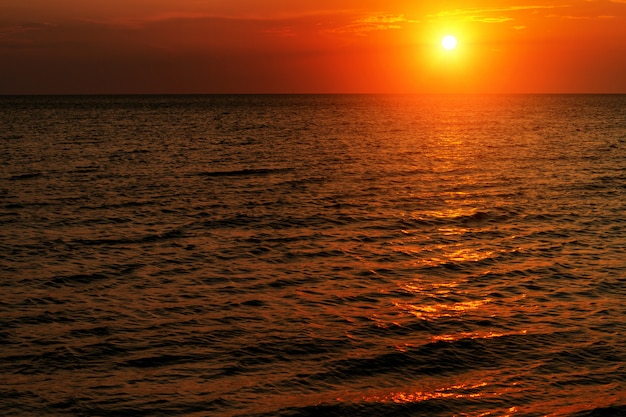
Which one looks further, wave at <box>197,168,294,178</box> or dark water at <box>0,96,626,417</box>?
wave at <box>197,168,294,178</box>

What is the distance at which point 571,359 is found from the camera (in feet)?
57.2

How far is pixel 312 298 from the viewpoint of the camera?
889 inches

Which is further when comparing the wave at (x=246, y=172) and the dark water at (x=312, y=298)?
the wave at (x=246, y=172)

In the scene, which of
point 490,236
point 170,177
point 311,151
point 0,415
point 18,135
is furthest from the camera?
point 18,135

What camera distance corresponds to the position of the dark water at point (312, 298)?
51.5 ft

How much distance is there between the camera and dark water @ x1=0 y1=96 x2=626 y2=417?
619 inches

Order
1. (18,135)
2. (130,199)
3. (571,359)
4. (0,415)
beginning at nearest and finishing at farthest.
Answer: (0,415), (571,359), (130,199), (18,135)

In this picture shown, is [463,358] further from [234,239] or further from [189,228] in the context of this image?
[189,228]

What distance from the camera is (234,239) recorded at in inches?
1236

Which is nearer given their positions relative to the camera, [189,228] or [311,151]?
[189,228]

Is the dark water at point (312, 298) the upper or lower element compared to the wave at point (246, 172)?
lower

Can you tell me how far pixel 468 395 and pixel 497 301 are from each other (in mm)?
7226

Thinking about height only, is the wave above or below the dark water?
above

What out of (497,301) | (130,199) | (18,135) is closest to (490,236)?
(497,301)
